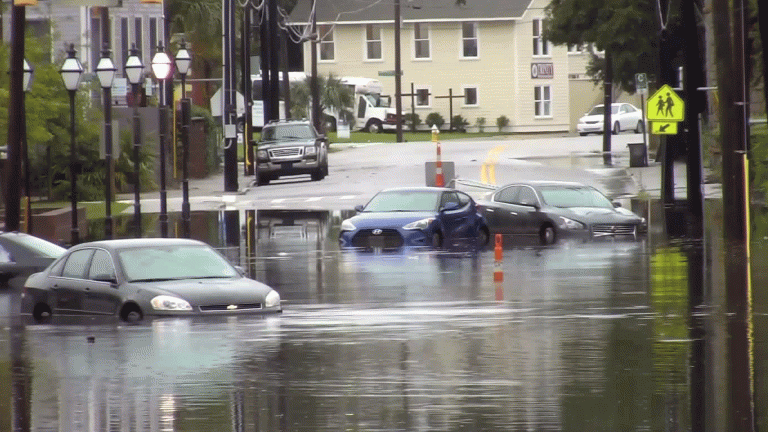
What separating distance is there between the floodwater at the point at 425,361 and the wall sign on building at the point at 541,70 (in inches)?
2503

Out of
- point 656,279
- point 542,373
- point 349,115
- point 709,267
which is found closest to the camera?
point 542,373

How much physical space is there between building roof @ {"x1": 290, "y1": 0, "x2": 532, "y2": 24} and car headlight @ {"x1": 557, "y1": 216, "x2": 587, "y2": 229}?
55.6m

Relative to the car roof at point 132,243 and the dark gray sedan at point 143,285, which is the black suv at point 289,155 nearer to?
the dark gray sedan at point 143,285

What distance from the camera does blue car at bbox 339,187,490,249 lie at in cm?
3086

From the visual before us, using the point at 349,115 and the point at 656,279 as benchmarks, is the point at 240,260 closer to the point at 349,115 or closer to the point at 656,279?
the point at 656,279

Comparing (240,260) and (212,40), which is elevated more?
(212,40)

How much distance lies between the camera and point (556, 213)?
32.5 metres

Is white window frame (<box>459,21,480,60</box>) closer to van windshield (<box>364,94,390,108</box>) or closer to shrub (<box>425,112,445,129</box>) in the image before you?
shrub (<box>425,112,445,129</box>)

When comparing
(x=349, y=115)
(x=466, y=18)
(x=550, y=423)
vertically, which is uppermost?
(x=466, y=18)

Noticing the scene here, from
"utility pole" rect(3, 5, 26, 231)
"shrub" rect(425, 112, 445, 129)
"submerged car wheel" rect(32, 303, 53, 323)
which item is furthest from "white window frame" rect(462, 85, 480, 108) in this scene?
"submerged car wheel" rect(32, 303, 53, 323)

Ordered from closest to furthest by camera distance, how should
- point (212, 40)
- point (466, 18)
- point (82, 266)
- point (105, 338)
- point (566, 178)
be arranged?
1. point (105, 338)
2. point (82, 266)
3. point (566, 178)
4. point (212, 40)
5. point (466, 18)

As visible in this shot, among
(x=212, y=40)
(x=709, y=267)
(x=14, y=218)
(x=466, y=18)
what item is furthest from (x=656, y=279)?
(x=466, y=18)

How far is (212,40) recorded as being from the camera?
2591 inches

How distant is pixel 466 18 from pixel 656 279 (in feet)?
215
